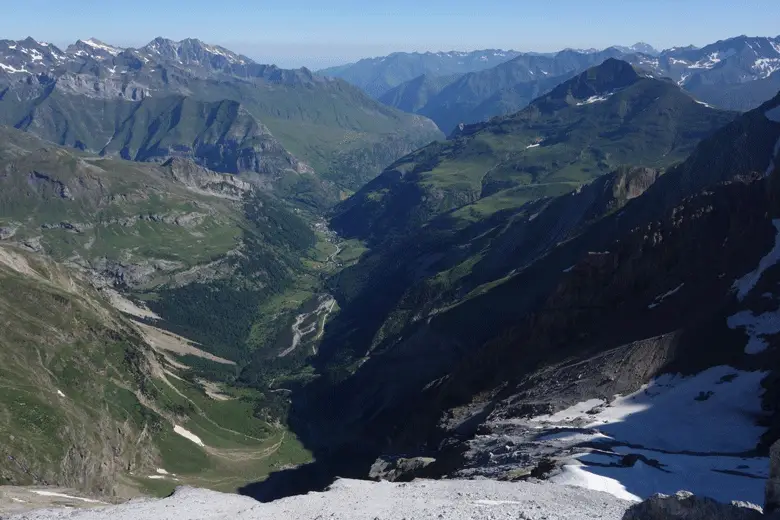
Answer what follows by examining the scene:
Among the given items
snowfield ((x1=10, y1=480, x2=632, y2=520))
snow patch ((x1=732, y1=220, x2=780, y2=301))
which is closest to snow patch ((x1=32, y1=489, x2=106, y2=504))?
snowfield ((x1=10, y1=480, x2=632, y2=520))

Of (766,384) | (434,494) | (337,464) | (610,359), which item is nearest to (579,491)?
(434,494)

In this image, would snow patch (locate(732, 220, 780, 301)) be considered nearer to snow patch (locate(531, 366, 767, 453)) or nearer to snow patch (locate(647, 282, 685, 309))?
snow patch (locate(647, 282, 685, 309))

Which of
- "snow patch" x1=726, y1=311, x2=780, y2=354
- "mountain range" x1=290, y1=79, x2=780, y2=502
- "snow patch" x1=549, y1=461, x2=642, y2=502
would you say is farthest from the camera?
"snow patch" x1=726, y1=311, x2=780, y2=354

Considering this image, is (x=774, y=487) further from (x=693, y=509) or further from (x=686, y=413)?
(x=686, y=413)

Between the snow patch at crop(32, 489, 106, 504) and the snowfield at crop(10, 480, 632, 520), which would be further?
the snow patch at crop(32, 489, 106, 504)

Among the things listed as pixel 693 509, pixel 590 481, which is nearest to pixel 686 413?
pixel 590 481

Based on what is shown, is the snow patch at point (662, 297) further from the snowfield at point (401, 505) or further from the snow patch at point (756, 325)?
the snowfield at point (401, 505)

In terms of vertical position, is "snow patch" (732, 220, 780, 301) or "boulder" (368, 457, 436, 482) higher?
"snow patch" (732, 220, 780, 301)

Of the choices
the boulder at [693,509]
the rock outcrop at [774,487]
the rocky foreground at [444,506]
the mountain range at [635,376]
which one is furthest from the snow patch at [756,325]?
the boulder at [693,509]
